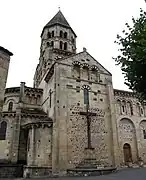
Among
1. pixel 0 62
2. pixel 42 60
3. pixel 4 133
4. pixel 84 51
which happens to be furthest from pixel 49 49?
pixel 0 62

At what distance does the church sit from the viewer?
1800 centimetres

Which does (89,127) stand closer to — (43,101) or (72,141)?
(72,141)

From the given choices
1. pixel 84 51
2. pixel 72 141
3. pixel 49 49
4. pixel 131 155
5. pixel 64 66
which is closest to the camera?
pixel 72 141

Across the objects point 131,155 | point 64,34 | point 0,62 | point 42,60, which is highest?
point 64,34

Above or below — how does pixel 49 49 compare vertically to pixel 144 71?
above

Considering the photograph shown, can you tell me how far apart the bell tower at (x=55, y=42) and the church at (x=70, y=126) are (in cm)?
645

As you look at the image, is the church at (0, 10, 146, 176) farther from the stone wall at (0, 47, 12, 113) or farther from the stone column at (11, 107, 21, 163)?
the stone wall at (0, 47, 12, 113)

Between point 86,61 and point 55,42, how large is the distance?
399 inches

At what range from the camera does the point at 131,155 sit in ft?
87.5

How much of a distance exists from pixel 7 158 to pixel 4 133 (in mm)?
3100

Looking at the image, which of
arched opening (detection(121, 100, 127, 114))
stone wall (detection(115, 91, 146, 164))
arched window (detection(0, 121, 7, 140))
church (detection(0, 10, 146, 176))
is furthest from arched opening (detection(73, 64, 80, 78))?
arched opening (detection(121, 100, 127, 114))

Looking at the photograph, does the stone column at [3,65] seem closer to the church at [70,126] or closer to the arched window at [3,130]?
the church at [70,126]

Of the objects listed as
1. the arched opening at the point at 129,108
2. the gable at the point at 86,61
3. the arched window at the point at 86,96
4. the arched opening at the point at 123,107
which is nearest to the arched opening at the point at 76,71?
the gable at the point at 86,61

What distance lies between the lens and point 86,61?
24078 millimetres
